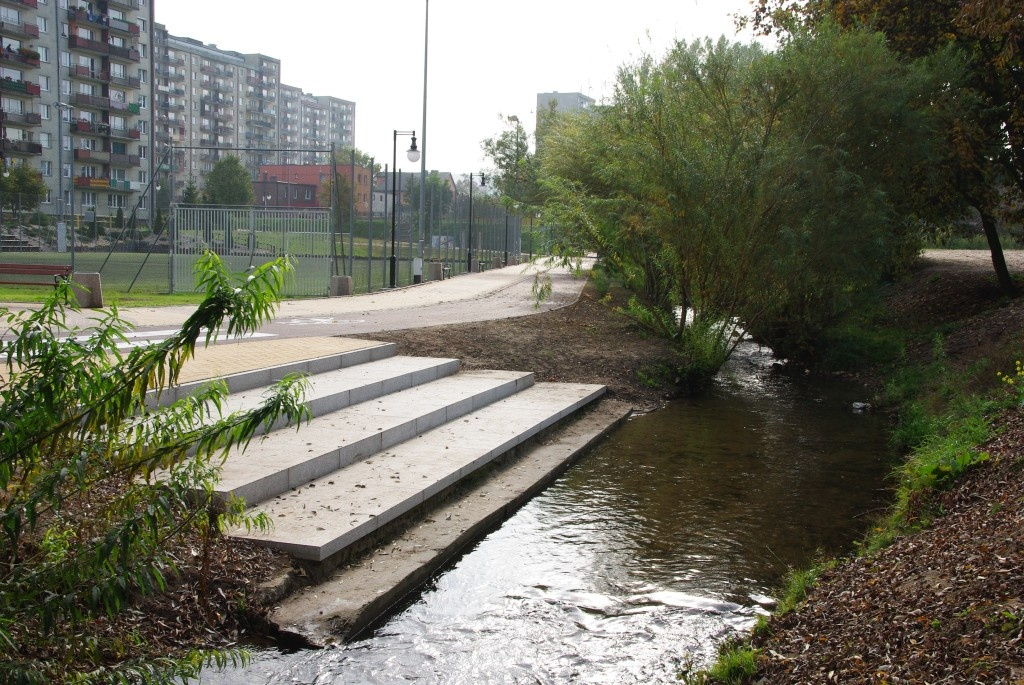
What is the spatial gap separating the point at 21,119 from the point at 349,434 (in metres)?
50.2

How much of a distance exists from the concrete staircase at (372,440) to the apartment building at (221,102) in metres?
95.6

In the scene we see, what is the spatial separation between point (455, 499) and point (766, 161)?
7.96 m

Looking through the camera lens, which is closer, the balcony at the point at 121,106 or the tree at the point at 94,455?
the tree at the point at 94,455

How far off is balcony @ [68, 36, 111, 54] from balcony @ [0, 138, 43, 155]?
13.1 metres

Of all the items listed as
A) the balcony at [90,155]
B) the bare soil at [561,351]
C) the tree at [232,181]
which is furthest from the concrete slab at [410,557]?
the balcony at [90,155]

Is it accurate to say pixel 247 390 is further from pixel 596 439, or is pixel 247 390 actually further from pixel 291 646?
pixel 291 646

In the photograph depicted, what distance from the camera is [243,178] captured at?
69312 millimetres

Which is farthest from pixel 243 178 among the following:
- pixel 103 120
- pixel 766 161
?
pixel 766 161

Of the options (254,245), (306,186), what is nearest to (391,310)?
(254,245)

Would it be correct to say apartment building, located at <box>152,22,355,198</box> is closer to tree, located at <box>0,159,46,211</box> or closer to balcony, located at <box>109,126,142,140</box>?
balcony, located at <box>109,126,142,140</box>

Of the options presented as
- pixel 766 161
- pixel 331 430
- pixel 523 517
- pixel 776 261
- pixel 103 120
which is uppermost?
pixel 103 120

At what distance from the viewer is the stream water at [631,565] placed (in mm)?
5051

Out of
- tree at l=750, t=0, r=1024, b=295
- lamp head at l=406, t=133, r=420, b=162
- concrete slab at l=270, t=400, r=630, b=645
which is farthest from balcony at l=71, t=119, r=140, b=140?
concrete slab at l=270, t=400, r=630, b=645

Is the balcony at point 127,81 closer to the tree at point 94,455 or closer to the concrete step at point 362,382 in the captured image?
the concrete step at point 362,382
